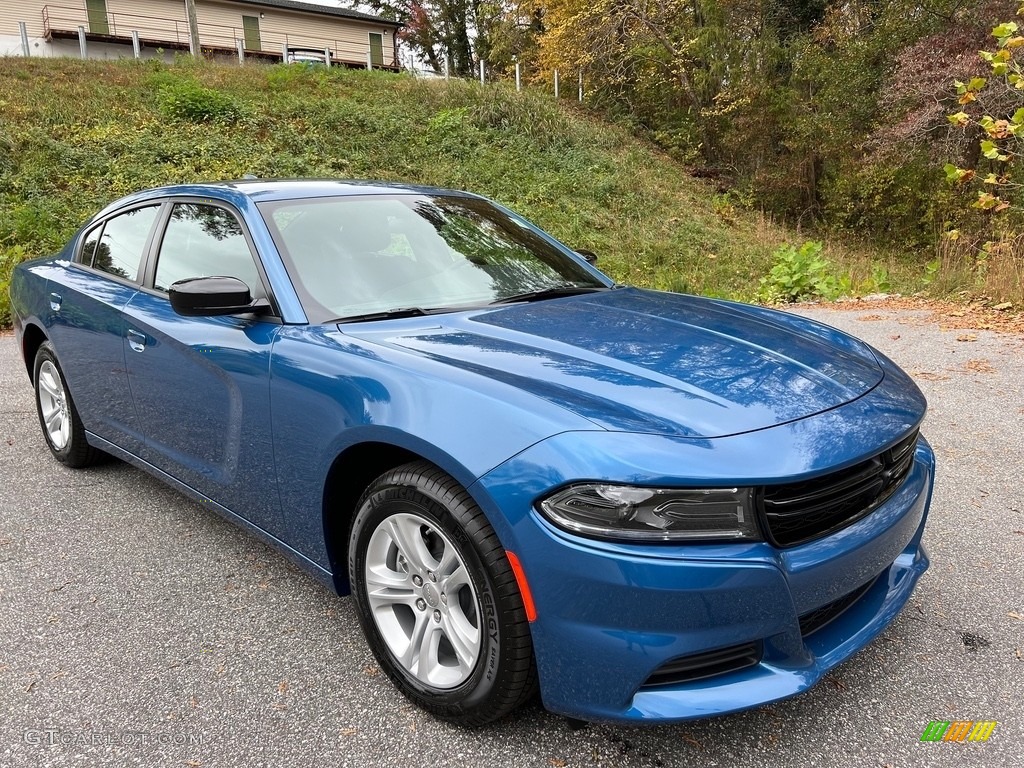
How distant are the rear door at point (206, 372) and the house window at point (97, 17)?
3583 centimetres

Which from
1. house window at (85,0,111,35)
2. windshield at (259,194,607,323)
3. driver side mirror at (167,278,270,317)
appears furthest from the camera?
house window at (85,0,111,35)

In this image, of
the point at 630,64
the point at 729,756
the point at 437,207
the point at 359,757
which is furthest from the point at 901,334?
the point at 630,64

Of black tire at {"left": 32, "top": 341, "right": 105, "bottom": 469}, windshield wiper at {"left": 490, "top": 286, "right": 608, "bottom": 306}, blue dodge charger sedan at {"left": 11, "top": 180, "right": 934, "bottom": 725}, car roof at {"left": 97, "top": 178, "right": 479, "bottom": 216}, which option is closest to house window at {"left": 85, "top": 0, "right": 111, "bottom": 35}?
black tire at {"left": 32, "top": 341, "right": 105, "bottom": 469}

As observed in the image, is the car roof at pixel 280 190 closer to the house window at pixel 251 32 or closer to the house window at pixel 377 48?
the house window at pixel 251 32

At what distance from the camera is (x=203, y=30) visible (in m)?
34.8

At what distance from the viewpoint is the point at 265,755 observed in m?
1.98

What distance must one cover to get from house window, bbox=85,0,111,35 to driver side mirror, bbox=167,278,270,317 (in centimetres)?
3662

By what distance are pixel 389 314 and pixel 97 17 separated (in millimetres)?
37681

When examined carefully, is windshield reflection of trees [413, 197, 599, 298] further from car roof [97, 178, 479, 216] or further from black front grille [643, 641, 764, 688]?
black front grille [643, 641, 764, 688]

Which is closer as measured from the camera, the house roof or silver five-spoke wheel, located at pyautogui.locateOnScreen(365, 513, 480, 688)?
silver five-spoke wheel, located at pyautogui.locateOnScreen(365, 513, 480, 688)

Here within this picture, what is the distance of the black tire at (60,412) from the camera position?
3.92 m

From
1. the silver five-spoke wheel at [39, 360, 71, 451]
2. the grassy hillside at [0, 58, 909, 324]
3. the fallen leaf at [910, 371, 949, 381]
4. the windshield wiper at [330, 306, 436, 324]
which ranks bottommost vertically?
the fallen leaf at [910, 371, 949, 381]

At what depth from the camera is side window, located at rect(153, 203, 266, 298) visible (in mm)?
2811

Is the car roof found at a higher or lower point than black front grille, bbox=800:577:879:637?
higher
